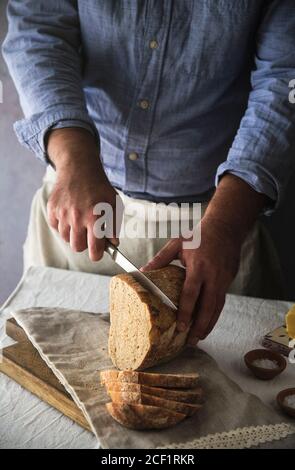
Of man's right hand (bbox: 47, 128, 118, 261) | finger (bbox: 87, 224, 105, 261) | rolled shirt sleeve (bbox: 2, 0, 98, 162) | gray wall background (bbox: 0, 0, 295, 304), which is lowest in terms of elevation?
gray wall background (bbox: 0, 0, 295, 304)

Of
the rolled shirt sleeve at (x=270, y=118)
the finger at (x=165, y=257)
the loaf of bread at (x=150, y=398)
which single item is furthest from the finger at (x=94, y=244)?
the rolled shirt sleeve at (x=270, y=118)

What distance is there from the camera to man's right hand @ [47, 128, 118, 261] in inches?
48.0

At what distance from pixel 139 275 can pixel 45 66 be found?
2.03 ft

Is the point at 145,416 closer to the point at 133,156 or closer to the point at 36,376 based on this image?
the point at 36,376

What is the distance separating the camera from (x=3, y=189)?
2.30 meters

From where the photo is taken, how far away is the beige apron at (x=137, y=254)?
1.70 metres

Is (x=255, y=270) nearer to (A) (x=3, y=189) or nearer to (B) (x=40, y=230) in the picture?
(B) (x=40, y=230)

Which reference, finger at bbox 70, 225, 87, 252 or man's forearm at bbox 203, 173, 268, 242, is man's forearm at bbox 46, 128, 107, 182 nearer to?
finger at bbox 70, 225, 87, 252

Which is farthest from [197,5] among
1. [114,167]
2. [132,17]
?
[114,167]

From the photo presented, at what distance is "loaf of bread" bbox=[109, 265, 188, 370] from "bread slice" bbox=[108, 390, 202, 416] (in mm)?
133

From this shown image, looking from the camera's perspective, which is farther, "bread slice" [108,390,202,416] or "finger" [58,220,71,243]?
"finger" [58,220,71,243]

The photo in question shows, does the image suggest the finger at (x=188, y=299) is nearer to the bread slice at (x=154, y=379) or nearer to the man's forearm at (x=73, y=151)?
the bread slice at (x=154, y=379)

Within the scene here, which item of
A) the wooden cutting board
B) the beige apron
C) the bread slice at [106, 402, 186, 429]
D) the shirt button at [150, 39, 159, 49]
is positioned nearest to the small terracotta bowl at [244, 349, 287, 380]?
the bread slice at [106, 402, 186, 429]
